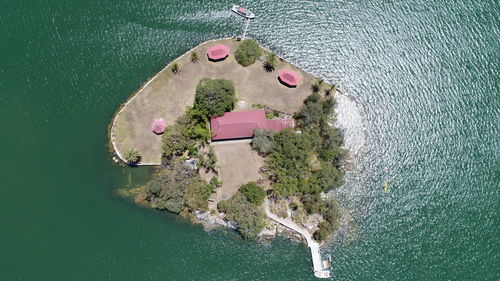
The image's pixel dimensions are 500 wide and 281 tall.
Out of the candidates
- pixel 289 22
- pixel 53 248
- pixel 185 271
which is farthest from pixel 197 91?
pixel 53 248

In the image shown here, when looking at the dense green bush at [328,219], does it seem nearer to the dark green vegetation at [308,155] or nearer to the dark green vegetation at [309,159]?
the dark green vegetation at [309,159]

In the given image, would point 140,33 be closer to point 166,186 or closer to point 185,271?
point 166,186

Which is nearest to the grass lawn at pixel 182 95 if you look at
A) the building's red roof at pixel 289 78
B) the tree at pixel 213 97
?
the building's red roof at pixel 289 78

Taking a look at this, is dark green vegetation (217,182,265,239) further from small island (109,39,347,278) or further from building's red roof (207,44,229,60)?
building's red roof (207,44,229,60)

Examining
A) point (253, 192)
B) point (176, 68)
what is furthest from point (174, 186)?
point (176, 68)

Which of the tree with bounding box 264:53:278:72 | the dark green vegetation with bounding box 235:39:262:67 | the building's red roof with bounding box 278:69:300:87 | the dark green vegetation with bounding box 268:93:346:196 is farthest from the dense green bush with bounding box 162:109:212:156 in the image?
the building's red roof with bounding box 278:69:300:87
